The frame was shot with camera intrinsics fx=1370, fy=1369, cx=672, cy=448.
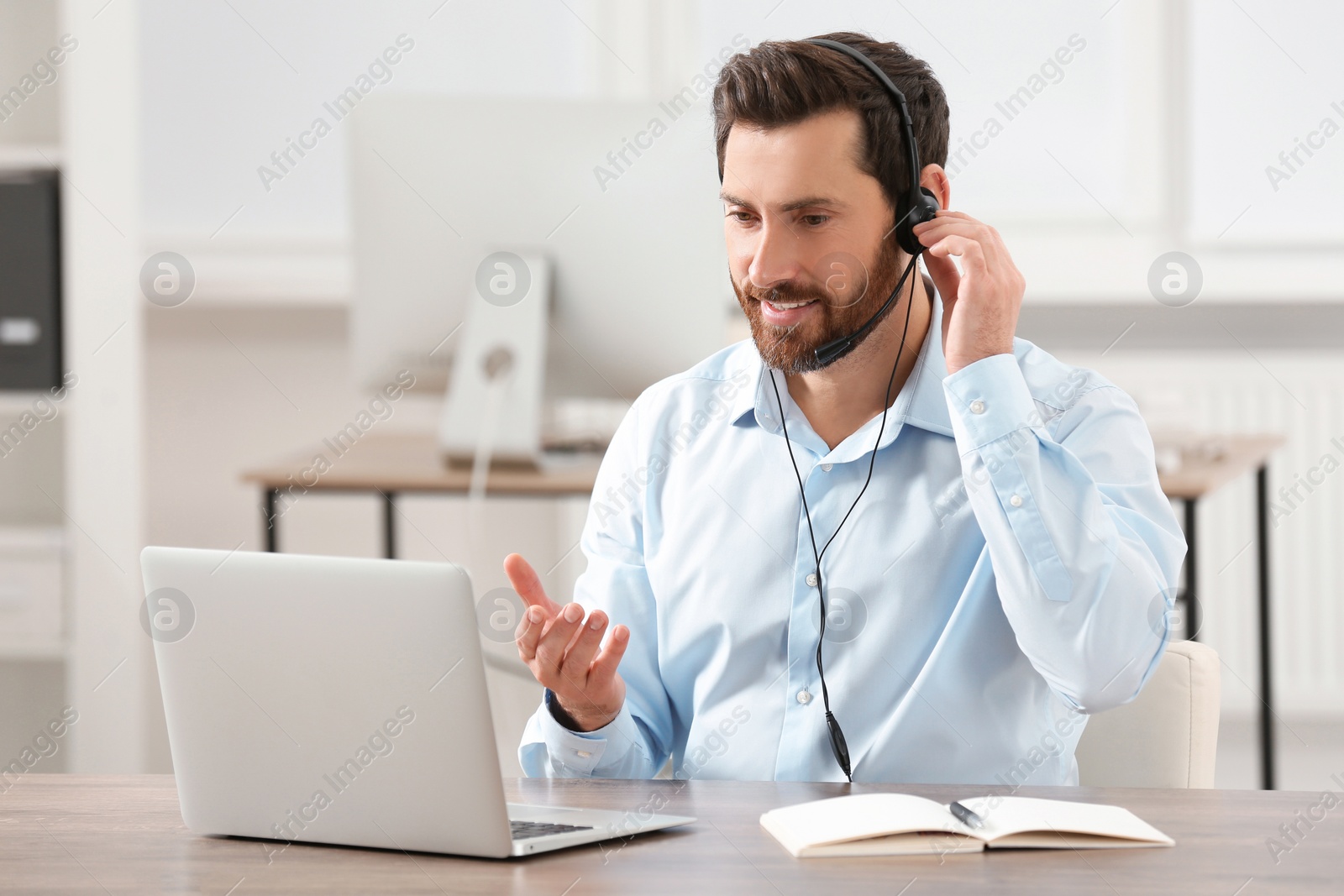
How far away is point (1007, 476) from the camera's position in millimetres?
1197

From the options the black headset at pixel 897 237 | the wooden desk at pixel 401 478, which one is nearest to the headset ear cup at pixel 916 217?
the black headset at pixel 897 237

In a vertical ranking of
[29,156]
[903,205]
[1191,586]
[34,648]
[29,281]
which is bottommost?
[34,648]

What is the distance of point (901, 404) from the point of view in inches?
53.7

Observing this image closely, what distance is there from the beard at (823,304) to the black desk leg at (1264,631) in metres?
1.78

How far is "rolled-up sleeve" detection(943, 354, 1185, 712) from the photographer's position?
117 centimetres

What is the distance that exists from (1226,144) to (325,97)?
2199 millimetres

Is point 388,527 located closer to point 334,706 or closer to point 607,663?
point 607,663

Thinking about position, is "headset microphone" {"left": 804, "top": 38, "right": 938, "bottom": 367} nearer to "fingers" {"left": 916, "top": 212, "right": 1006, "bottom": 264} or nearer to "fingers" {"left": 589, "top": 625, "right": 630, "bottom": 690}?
"fingers" {"left": 916, "top": 212, "right": 1006, "bottom": 264}

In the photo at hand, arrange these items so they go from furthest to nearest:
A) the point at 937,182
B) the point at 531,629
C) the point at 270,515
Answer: the point at 270,515
the point at 937,182
the point at 531,629

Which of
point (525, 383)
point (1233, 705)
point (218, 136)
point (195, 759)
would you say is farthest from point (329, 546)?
point (195, 759)

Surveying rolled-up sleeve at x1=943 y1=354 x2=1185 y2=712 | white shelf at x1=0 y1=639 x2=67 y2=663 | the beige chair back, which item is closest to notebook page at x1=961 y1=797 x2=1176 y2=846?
rolled-up sleeve at x1=943 y1=354 x2=1185 y2=712

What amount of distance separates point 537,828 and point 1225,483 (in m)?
1.83

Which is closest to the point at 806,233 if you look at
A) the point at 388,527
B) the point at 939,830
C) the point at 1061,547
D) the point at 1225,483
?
the point at 1061,547

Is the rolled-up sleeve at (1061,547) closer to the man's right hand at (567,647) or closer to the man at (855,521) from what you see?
→ the man at (855,521)
